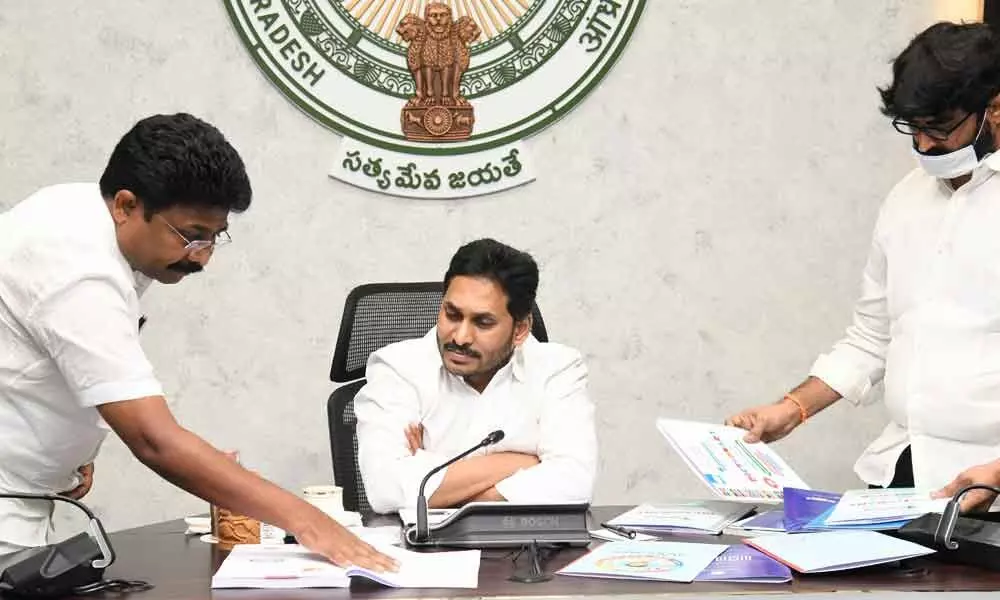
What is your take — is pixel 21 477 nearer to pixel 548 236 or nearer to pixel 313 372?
pixel 313 372

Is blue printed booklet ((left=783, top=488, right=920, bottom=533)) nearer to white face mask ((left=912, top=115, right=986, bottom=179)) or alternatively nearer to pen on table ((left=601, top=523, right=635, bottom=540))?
pen on table ((left=601, top=523, right=635, bottom=540))

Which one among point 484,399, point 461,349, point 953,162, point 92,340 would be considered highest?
point 953,162

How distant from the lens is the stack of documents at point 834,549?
1.87 m

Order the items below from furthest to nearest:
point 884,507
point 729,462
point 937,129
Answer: point 937,129 → point 729,462 → point 884,507

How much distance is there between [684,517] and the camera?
7.70 ft

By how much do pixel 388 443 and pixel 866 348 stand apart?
1.08 metres

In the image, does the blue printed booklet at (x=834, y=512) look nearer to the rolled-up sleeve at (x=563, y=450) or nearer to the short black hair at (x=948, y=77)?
the rolled-up sleeve at (x=563, y=450)

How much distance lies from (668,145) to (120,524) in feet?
6.54

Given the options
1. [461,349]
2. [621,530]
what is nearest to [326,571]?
[621,530]

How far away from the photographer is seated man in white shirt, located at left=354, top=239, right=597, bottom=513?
272cm

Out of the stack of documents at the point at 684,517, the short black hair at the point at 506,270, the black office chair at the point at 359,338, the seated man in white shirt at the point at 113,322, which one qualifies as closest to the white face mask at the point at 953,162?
the stack of documents at the point at 684,517

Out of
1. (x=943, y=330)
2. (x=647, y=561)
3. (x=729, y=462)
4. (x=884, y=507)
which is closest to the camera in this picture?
(x=647, y=561)

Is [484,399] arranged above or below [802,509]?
above

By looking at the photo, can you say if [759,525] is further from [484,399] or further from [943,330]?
[484,399]
